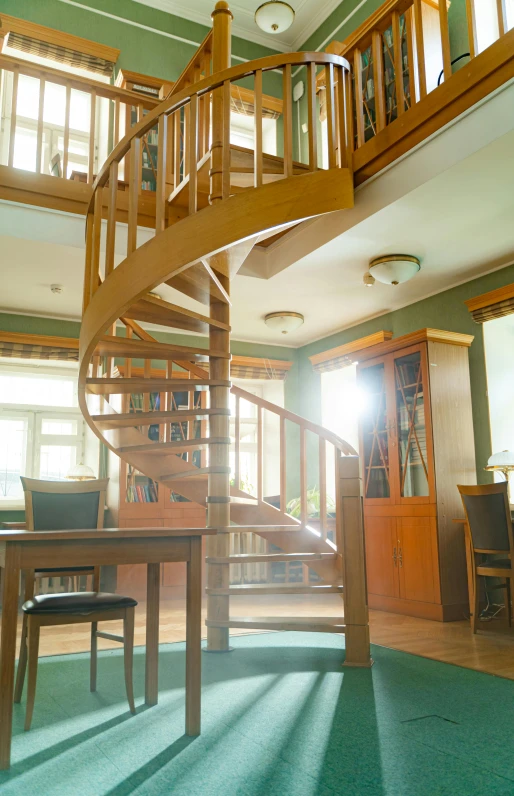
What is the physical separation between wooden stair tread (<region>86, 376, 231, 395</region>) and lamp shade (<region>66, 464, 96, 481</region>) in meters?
2.19

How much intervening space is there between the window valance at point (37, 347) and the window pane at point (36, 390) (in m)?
0.36

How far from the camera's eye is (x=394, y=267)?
491 centimetres

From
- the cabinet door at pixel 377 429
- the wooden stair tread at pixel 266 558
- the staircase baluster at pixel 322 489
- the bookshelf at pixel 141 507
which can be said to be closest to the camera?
the wooden stair tread at pixel 266 558

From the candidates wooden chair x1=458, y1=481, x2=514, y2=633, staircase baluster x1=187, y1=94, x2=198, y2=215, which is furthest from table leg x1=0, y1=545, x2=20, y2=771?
wooden chair x1=458, y1=481, x2=514, y2=633

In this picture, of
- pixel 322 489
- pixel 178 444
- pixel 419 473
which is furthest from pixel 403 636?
pixel 178 444

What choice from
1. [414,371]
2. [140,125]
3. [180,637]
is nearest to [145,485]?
[180,637]

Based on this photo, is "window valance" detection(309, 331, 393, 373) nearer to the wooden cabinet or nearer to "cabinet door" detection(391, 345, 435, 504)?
the wooden cabinet

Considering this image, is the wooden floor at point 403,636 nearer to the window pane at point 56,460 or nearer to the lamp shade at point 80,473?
the lamp shade at point 80,473

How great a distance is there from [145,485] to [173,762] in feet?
14.0

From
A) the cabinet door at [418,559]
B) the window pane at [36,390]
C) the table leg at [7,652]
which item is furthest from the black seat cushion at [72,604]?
the window pane at [36,390]

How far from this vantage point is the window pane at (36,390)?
646 centimetres

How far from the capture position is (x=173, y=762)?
2.04 metres

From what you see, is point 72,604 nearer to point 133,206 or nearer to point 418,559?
point 133,206

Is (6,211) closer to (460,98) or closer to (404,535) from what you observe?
(460,98)
